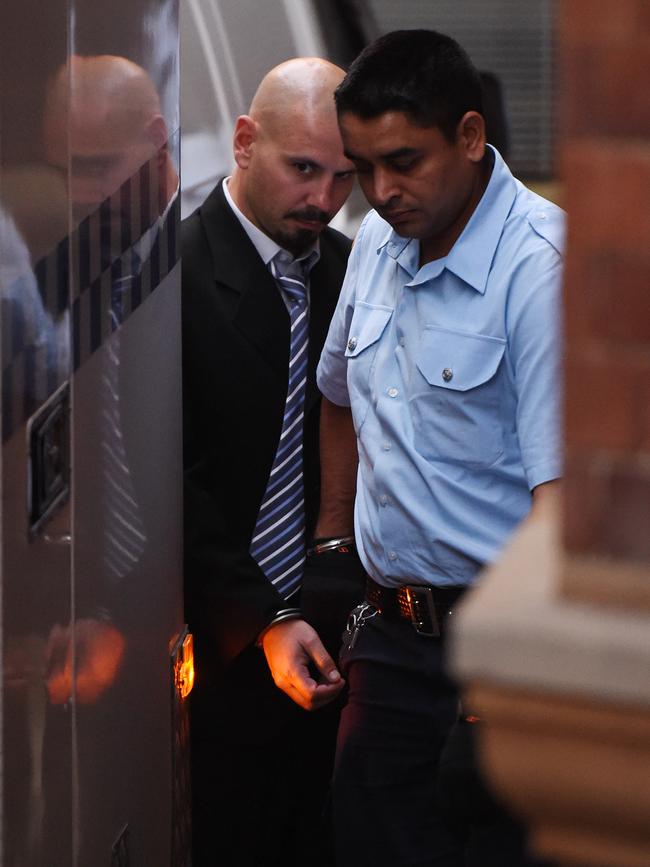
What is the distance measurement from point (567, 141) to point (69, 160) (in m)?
1.18

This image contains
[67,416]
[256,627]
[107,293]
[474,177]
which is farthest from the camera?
[256,627]

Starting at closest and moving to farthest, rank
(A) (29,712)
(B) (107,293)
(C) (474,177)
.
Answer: (A) (29,712)
(B) (107,293)
(C) (474,177)

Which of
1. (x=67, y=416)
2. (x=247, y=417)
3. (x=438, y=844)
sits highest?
(x=67, y=416)

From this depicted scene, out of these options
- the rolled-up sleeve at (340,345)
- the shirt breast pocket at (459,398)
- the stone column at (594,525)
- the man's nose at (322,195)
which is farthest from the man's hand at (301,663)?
the stone column at (594,525)

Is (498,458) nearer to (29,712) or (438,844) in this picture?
(438,844)

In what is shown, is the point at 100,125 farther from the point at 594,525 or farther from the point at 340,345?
the point at 594,525

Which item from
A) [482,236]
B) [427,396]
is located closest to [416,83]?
[482,236]

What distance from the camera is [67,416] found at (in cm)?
231

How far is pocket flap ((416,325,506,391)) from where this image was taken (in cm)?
264

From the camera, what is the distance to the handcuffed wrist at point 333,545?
318cm

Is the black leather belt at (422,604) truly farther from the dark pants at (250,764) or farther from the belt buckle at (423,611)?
the dark pants at (250,764)

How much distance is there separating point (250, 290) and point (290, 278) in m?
0.11

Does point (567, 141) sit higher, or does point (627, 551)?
point (567, 141)

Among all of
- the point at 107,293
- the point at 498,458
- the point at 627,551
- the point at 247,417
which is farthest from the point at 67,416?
the point at 627,551
